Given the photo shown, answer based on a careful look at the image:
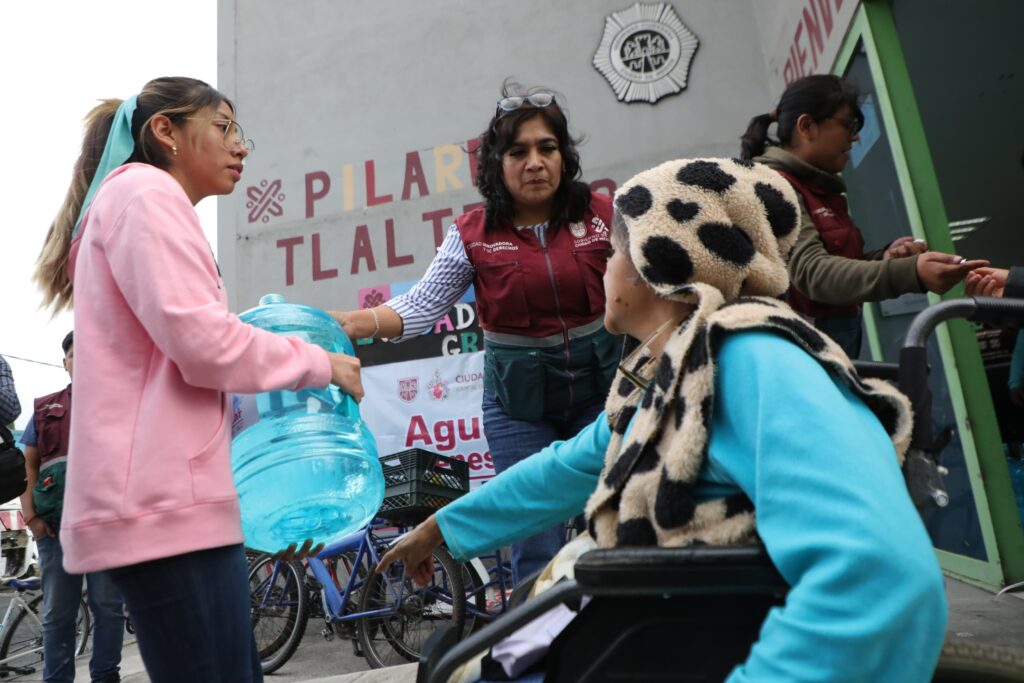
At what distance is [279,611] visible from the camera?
535cm

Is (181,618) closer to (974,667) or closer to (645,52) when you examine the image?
(974,667)

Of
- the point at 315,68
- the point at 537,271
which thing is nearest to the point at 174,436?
the point at 537,271

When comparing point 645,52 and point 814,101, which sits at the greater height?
point 645,52

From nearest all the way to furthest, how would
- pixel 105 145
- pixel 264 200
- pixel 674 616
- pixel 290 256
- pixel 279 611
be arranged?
pixel 674 616, pixel 105 145, pixel 279 611, pixel 290 256, pixel 264 200

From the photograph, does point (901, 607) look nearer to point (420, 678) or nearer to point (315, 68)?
point (420, 678)

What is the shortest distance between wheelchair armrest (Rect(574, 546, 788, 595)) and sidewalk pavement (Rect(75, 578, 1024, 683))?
1.91 metres

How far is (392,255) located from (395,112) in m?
1.44

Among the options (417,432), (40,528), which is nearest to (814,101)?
(40,528)

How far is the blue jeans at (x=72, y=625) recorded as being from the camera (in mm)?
4016

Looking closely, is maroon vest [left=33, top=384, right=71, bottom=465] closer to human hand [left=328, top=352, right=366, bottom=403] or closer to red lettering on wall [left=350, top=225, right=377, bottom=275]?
red lettering on wall [left=350, top=225, right=377, bottom=275]

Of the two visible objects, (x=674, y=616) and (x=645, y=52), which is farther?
(x=645, y=52)

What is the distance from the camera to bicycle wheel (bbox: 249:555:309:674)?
5148 millimetres

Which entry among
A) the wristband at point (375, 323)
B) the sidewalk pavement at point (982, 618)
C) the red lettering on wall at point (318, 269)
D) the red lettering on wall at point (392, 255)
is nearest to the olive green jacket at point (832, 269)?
the sidewalk pavement at point (982, 618)

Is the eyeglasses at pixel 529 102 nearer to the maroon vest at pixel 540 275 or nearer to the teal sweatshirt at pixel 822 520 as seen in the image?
the maroon vest at pixel 540 275
